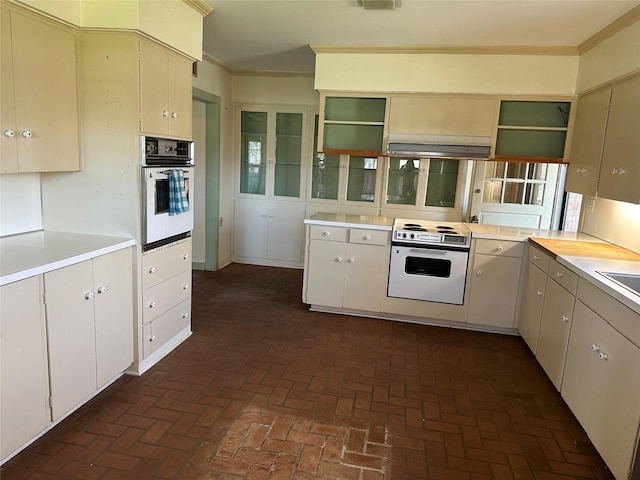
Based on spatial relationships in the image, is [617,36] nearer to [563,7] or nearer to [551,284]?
[563,7]

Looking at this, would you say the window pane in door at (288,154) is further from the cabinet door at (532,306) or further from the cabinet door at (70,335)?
the cabinet door at (70,335)

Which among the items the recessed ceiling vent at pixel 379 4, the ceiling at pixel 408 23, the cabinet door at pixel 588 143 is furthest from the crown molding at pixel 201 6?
the cabinet door at pixel 588 143

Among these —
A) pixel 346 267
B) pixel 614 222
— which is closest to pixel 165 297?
pixel 346 267

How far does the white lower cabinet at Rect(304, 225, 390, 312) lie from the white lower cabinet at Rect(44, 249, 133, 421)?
1.78 metres

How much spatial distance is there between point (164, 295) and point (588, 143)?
3.59 m

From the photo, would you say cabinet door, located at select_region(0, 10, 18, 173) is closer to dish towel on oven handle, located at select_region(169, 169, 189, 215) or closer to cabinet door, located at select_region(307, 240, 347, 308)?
dish towel on oven handle, located at select_region(169, 169, 189, 215)

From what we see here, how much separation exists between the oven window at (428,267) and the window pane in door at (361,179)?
1553mm

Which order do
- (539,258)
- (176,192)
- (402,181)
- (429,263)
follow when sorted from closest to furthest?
(176,192), (539,258), (429,263), (402,181)

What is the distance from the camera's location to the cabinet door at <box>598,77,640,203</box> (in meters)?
2.78

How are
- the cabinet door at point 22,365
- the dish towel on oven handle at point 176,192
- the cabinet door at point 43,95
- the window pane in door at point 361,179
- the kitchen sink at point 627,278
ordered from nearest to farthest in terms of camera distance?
the cabinet door at point 22,365
the cabinet door at point 43,95
the kitchen sink at point 627,278
the dish towel on oven handle at point 176,192
the window pane in door at point 361,179

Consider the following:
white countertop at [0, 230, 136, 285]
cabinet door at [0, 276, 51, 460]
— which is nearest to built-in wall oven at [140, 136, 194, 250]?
white countertop at [0, 230, 136, 285]

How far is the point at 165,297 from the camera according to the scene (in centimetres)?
308

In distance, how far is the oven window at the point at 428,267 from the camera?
3.82m

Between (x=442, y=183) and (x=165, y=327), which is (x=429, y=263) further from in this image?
(x=165, y=327)
